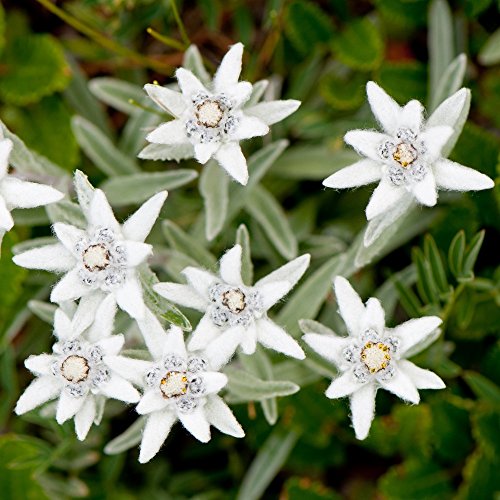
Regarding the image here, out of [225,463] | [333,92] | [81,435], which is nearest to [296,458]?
[225,463]

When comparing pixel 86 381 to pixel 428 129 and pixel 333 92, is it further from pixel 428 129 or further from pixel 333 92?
pixel 333 92

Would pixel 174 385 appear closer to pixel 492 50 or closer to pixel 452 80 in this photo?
pixel 452 80

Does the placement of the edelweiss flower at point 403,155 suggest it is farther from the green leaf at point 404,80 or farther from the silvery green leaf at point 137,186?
the green leaf at point 404,80

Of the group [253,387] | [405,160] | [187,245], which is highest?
[405,160]

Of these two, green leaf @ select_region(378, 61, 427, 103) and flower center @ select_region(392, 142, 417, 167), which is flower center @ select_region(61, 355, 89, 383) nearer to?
flower center @ select_region(392, 142, 417, 167)

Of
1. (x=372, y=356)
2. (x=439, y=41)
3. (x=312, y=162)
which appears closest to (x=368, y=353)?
(x=372, y=356)
